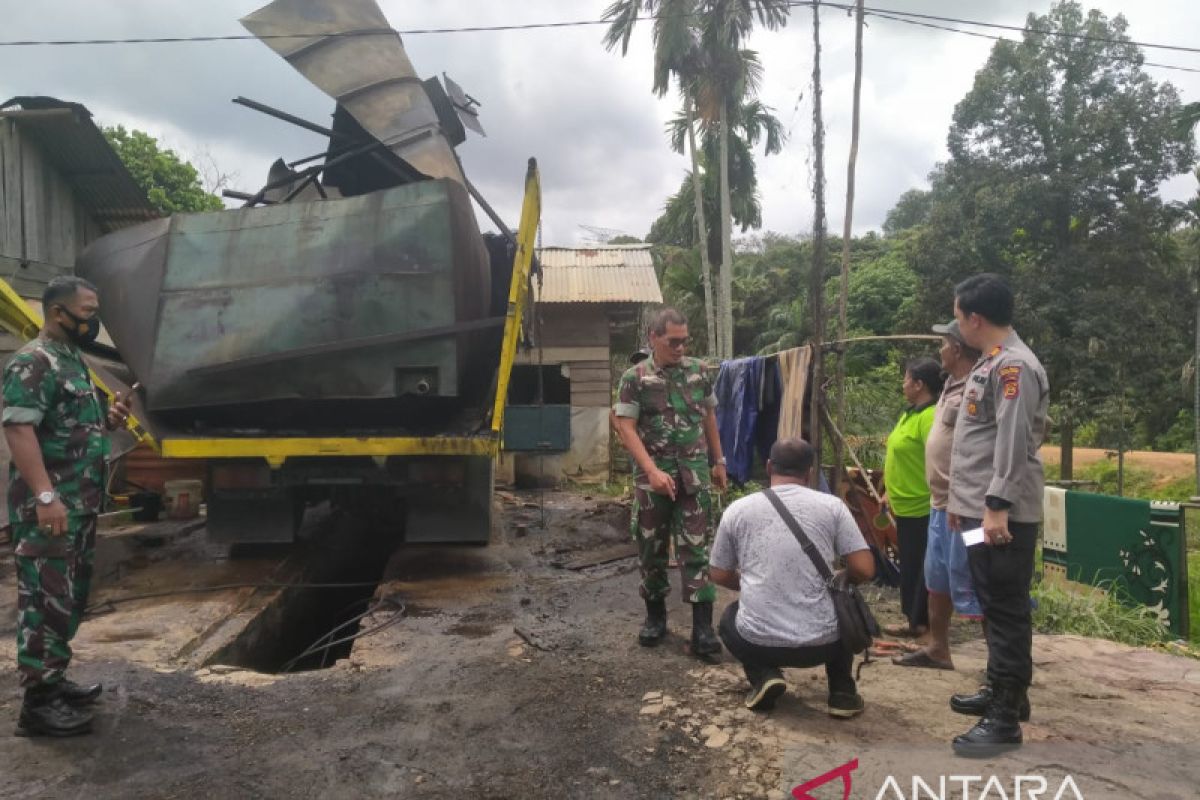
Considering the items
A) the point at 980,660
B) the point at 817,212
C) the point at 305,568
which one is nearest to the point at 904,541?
the point at 980,660

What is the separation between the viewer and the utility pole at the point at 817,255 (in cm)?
530

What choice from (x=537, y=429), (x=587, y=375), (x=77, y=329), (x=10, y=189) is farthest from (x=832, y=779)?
(x=587, y=375)

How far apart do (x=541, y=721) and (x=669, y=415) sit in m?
1.51

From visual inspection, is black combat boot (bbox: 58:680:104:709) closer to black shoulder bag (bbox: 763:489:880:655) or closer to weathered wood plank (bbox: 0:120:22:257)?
black shoulder bag (bbox: 763:489:880:655)

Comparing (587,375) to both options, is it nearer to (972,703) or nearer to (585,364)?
(585,364)

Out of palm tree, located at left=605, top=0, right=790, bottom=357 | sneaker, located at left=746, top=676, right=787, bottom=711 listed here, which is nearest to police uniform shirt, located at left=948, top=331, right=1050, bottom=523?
sneaker, located at left=746, top=676, right=787, bottom=711

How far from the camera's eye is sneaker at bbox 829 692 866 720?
Answer: 9.12 feet

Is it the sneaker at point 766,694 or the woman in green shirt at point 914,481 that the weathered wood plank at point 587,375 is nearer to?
the woman in green shirt at point 914,481

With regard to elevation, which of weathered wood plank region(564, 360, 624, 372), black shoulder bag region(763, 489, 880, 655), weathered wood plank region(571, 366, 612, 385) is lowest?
black shoulder bag region(763, 489, 880, 655)

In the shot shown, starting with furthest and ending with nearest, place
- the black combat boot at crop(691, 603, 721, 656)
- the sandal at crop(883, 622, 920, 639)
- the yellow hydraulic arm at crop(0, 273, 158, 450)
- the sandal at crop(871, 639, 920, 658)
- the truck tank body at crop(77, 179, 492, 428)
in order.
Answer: the truck tank body at crop(77, 179, 492, 428) → the yellow hydraulic arm at crop(0, 273, 158, 450) → the sandal at crop(883, 622, 920, 639) → the sandal at crop(871, 639, 920, 658) → the black combat boot at crop(691, 603, 721, 656)

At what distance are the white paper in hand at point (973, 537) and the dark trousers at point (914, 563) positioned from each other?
112 centimetres

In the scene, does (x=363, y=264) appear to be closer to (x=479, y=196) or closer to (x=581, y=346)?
(x=479, y=196)

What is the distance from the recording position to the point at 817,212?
6.04m

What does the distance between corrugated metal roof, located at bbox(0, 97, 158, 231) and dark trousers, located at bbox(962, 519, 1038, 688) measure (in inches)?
329
